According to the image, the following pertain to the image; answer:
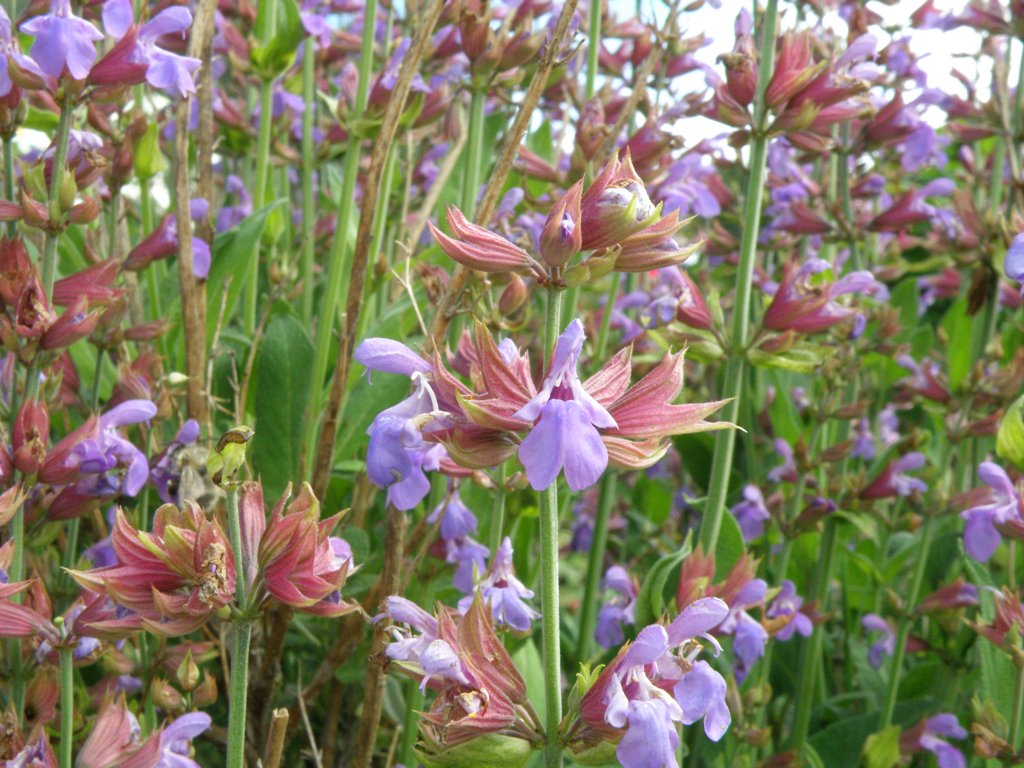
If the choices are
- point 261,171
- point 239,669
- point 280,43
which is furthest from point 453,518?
point 280,43

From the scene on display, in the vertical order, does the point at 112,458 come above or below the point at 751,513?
above

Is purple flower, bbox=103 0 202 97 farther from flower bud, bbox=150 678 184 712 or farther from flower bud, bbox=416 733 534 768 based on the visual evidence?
flower bud, bbox=416 733 534 768

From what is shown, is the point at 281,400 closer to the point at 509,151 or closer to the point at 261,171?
the point at 261,171

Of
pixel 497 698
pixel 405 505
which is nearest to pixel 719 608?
pixel 497 698

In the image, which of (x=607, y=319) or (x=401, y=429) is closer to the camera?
(x=401, y=429)

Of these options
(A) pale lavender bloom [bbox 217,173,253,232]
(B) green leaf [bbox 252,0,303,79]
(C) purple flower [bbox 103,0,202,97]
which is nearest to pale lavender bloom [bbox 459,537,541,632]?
(C) purple flower [bbox 103,0,202,97]

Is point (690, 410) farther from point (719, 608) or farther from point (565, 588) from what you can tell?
point (565, 588)
